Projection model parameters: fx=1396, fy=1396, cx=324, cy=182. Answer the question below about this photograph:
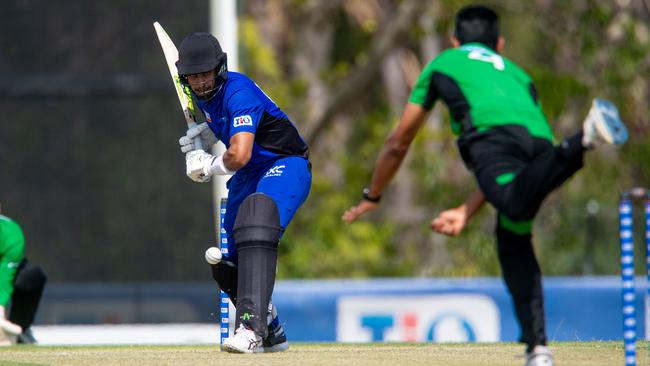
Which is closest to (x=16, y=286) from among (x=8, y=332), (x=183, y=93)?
(x=8, y=332)

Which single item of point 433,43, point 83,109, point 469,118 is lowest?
point 469,118

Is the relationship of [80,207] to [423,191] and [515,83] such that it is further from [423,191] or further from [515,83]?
[515,83]

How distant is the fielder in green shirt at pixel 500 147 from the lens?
629cm

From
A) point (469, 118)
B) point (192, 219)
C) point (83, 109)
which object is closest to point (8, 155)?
point (83, 109)

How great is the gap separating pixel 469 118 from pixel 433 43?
18469mm

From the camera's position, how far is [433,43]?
81.8ft

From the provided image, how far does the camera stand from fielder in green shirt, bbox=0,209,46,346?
11836 mm

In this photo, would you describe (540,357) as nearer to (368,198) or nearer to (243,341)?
(368,198)

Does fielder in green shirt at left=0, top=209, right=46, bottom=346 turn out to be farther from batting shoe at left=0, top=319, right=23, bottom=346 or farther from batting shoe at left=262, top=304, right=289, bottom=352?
batting shoe at left=262, top=304, right=289, bottom=352

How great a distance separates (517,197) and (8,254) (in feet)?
22.3

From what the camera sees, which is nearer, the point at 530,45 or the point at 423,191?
the point at 423,191

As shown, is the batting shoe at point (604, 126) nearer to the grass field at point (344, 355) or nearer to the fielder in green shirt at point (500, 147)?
the fielder in green shirt at point (500, 147)

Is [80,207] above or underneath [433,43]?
underneath

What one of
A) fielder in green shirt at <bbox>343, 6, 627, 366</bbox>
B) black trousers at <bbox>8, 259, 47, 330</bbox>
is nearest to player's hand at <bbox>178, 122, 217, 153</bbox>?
fielder in green shirt at <bbox>343, 6, 627, 366</bbox>
